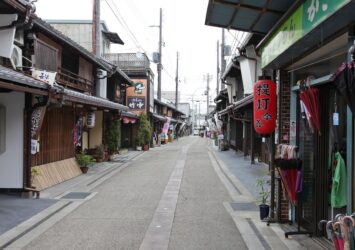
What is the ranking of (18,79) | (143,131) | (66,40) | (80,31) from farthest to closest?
(143,131) → (80,31) → (66,40) → (18,79)

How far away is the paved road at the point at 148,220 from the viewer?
7.62m

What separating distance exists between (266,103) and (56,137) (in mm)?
9337

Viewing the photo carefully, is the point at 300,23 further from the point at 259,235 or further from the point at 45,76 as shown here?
the point at 45,76

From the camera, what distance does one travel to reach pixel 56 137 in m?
16.2

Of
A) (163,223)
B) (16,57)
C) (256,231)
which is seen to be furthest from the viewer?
(16,57)

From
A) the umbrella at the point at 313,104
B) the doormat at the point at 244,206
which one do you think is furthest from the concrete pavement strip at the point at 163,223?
the umbrella at the point at 313,104

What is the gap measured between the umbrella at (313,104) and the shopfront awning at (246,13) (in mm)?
1502

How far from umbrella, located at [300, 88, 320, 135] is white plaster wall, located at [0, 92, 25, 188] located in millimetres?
7916

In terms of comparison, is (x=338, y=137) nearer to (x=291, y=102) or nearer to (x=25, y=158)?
(x=291, y=102)

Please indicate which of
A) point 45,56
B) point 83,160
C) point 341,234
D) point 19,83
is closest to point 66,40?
point 45,56

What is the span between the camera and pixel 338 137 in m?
6.84

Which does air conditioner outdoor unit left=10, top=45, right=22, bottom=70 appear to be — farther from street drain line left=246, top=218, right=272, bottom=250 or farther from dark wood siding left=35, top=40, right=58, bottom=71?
street drain line left=246, top=218, right=272, bottom=250

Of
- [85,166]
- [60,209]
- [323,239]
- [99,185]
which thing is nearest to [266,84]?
[323,239]

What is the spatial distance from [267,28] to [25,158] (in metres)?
7.14
